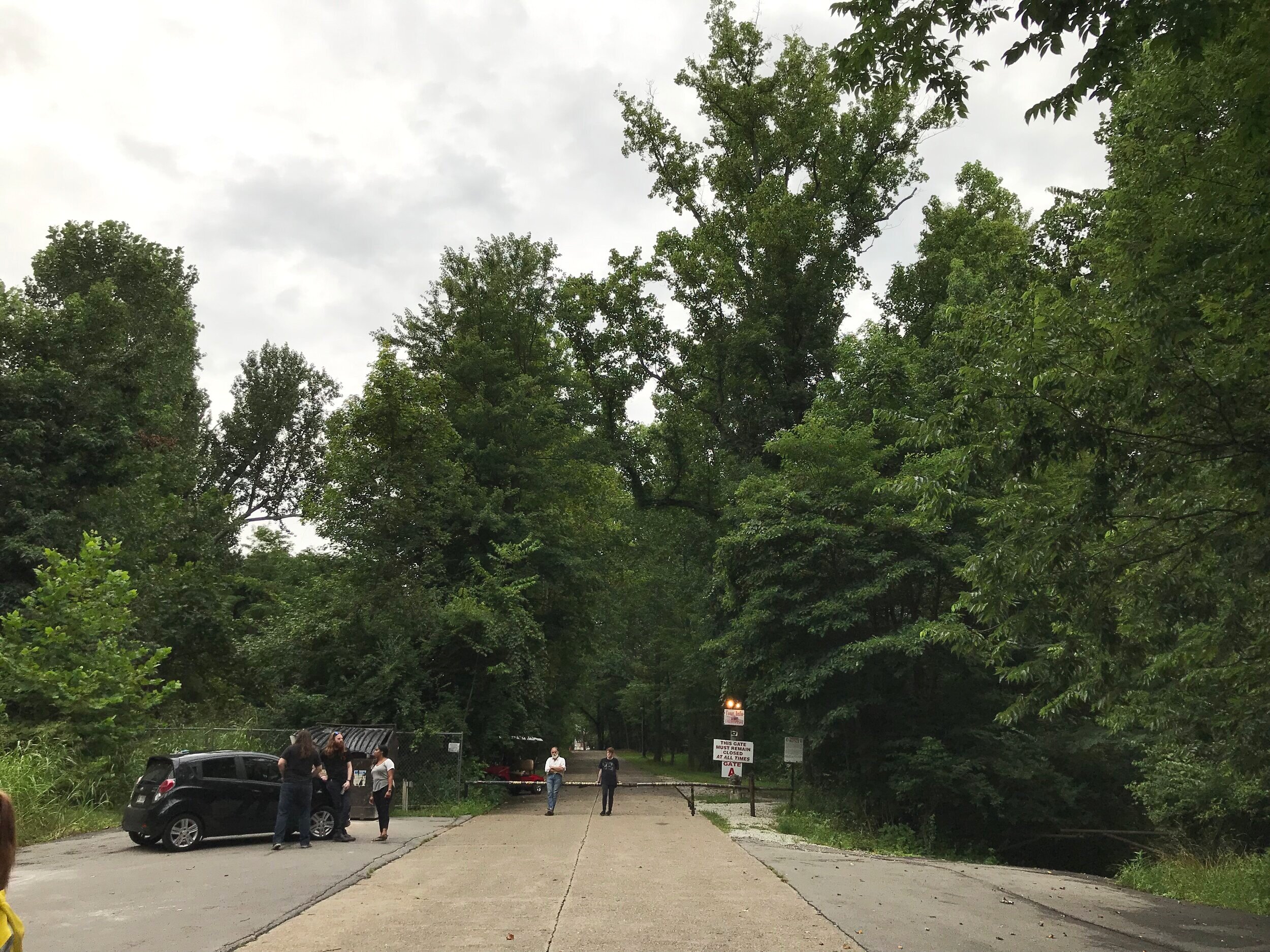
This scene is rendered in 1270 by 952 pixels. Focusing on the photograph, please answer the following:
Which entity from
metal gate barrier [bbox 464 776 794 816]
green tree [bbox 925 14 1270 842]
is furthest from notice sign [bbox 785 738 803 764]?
green tree [bbox 925 14 1270 842]

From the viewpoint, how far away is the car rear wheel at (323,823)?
48.7 feet

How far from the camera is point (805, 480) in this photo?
22703mm

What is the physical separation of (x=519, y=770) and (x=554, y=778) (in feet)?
38.4

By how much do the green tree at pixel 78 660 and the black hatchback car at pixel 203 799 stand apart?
3.54 metres

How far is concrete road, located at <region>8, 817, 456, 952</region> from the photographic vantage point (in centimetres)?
748

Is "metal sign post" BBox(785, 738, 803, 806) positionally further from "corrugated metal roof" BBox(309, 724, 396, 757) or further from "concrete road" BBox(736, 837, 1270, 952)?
"corrugated metal roof" BBox(309, 724, 396, 757)

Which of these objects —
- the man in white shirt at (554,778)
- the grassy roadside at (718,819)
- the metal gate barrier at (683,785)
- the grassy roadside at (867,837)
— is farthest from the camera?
the metal gate barrier at (683,785)

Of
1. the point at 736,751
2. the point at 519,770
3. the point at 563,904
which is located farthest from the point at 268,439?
the point at 563,904

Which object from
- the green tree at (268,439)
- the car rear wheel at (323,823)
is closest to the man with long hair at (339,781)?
the car rear wheel at (323,823)

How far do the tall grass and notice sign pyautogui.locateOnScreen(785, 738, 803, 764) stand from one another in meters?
13.9

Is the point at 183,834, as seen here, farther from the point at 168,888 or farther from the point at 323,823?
the point at 168,888

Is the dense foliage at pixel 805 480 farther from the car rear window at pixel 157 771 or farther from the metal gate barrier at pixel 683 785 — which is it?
the car rear window at pixel 157 771

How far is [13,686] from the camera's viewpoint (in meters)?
16.0

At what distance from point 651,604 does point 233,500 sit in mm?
22135
